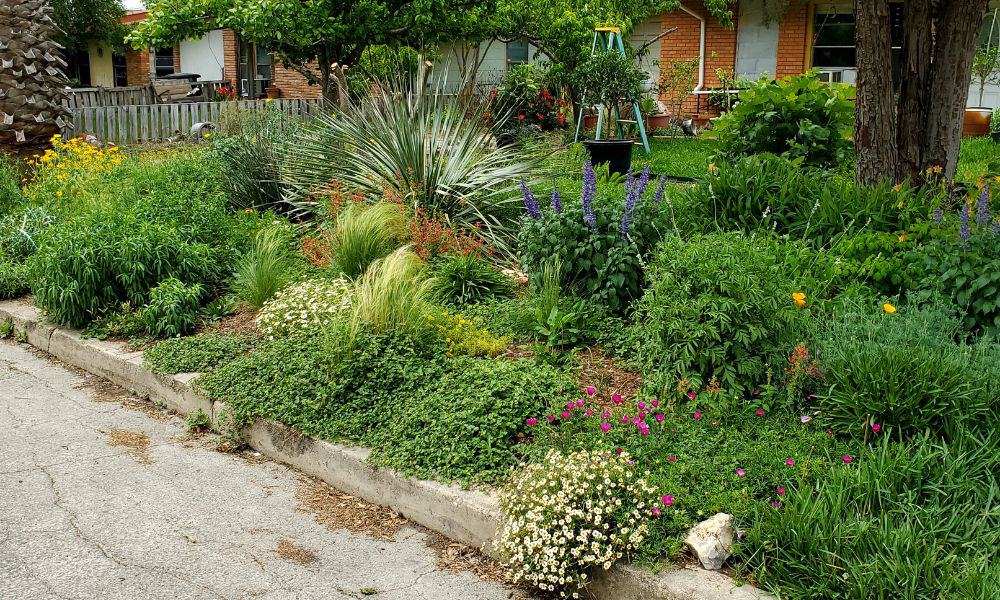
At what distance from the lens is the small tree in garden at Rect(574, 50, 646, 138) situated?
13219 mm

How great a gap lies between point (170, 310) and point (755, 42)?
17.1 metres

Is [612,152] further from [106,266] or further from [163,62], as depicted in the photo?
[163,62]

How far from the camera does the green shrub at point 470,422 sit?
157 inches

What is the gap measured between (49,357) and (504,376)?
159 inches

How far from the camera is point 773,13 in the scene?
1912 centimetres

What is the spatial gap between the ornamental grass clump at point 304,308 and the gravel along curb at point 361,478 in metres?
0.70

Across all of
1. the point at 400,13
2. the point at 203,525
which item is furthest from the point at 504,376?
the point at 400,13

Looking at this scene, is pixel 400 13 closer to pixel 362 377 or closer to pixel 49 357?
pixel 49 357

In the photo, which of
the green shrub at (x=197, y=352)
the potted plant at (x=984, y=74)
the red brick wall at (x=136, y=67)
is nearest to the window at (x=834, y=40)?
the potted plant at (x=984, y=74)

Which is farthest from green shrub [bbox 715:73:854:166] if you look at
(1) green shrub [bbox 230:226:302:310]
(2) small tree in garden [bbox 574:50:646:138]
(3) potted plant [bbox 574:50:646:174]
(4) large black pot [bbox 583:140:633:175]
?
(2) small tree in garden [bbox 574:50:646:138]

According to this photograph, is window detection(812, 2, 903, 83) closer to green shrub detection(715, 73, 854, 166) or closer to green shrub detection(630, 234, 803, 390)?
green shrub detection(715, 73, 854, 166)

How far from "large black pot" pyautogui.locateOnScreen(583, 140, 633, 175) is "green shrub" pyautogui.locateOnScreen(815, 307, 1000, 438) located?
7.49 m

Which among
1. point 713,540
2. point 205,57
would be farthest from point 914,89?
point 205,57

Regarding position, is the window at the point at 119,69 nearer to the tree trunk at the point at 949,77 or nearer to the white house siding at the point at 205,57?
the white house siding at the point at 205,57
